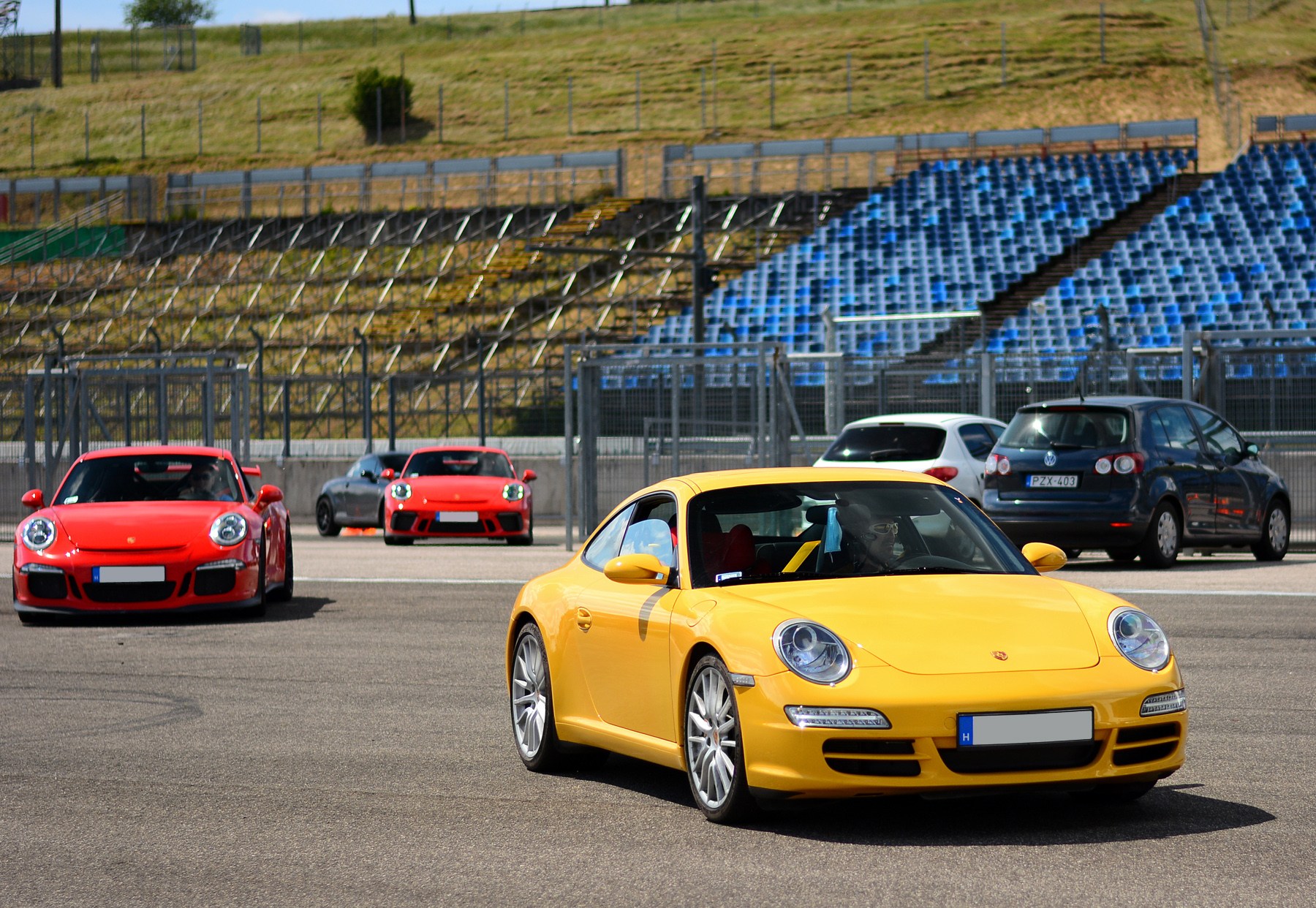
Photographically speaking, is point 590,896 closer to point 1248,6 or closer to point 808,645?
point 808,645

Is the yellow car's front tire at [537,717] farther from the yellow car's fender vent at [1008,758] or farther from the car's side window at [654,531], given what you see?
the yellow car's fender vent at [1008,758]

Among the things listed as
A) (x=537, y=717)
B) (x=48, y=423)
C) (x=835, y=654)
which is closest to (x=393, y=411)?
(x=48, y=423)

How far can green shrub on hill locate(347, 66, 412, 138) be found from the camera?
7319cm

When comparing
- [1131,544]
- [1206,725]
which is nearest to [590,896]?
[1206,725]

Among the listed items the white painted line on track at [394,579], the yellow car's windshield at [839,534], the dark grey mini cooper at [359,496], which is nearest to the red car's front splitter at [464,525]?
the dark grey mini cooper at [359,496]

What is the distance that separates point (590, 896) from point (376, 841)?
3.52 ft

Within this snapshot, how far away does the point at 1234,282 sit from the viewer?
127ft

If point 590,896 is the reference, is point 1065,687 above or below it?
above

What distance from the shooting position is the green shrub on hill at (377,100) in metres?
73.2

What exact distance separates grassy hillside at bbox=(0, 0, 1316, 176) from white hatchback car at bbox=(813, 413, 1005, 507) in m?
37.9

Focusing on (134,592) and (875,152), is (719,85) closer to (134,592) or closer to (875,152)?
(875,152)

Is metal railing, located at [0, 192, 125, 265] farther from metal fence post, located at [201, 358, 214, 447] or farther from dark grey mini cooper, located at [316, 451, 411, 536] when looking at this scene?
metal fence post, located at [201, 358, 214, 447]

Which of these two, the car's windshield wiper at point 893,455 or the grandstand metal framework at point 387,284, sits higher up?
the grandstand metal framework at point 387,284

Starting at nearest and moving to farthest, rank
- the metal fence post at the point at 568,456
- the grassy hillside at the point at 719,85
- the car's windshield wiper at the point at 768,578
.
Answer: the car's windshield wiper at the point at 768,578 → the metal fence post at the point at 568,456 → the grassy hillside at the point at 719,85
